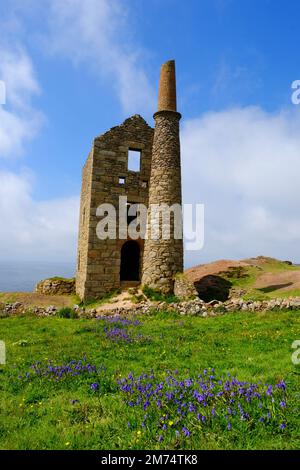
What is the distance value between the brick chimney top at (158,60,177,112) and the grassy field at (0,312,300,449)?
14883 mm

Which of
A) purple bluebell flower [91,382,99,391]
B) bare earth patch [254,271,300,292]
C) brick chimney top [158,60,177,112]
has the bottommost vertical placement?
purple bluebell flower [91,382,99,391]

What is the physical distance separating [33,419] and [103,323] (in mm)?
7859

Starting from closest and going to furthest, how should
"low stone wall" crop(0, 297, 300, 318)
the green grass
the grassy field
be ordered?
the grassy field
"low stone wall" crop(0, 297, 300, 318)
the green grass

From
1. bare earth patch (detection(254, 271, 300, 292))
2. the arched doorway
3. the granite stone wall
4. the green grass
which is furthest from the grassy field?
the arched doorway

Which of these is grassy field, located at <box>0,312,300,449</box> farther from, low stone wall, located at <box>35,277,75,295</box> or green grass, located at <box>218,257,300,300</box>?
low stone wall, located at <box>35,277,75,295</box>

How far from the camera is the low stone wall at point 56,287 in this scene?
23641mm

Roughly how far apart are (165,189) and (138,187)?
263cm

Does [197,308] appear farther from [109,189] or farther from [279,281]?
[109,189]

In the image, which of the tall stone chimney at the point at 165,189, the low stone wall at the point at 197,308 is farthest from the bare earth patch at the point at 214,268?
the low stone wall at the point at 197,308

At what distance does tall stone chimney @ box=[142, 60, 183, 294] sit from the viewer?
1994 cm

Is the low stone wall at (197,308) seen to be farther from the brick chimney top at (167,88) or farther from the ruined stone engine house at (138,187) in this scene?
the brick chimney top at (167,88)

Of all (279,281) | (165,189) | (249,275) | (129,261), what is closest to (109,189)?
(165,189)
